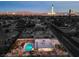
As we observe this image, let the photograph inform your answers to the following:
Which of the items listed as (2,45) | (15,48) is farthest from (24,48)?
(2,45)

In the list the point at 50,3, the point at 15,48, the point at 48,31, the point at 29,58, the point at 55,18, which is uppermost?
the point at 50,3

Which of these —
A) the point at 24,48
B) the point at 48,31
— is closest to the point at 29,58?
the point at 24,48

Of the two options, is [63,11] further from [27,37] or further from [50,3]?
[27,37]

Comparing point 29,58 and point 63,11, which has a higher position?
point 63,11

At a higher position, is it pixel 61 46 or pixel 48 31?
pixel 48 31

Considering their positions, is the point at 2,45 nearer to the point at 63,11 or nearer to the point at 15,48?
the point at 15,48

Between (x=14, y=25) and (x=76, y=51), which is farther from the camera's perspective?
(x=14, y=25)
